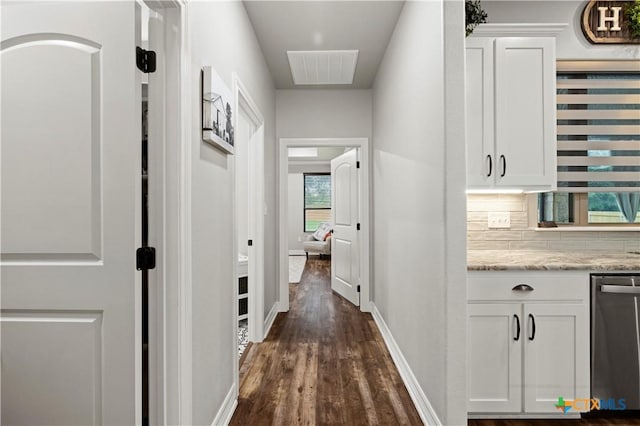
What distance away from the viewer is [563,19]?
2605 millimetres

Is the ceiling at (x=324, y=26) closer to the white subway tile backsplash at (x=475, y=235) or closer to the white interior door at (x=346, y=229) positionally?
the white interior door at (x=346, y=229)

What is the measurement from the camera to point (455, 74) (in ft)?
5.65

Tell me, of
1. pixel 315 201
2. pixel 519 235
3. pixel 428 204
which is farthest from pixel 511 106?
pixel 315 201

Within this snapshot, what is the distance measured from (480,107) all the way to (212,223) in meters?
1.71

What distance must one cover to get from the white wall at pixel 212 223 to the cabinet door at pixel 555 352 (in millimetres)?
1673

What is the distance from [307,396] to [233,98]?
1915mm

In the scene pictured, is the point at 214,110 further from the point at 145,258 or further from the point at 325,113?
the point at 325,113

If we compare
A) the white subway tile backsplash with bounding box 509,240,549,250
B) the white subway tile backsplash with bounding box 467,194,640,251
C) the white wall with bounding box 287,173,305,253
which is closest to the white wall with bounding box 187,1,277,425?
the white subway tile backsplash with bounding box 467,194,640,251

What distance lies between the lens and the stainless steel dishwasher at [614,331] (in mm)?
1970

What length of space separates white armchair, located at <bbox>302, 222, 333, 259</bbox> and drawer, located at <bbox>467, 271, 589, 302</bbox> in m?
6.20

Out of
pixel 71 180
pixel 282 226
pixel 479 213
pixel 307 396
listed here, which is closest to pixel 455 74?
pixel 479 213

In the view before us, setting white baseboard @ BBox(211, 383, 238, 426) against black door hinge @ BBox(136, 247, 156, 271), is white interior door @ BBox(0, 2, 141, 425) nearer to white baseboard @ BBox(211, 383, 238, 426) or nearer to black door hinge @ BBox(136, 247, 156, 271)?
black door hinge @ BBox(136, 247, 156, 271)

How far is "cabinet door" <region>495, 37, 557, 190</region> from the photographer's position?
2.19 meters

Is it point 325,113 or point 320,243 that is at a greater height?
point 325,113
